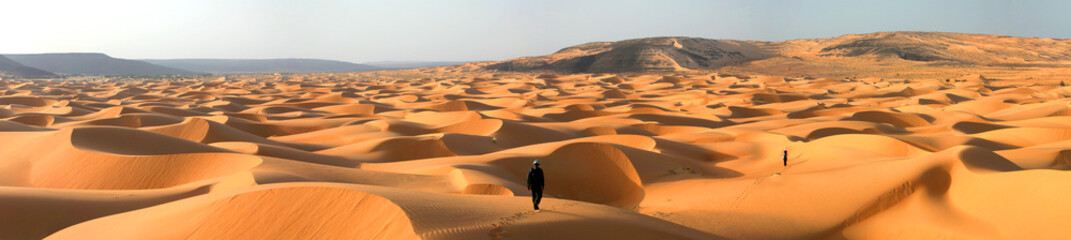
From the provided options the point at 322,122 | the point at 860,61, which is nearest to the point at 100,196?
the point at 322,122

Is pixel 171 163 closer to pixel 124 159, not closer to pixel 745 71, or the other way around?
pixel 124 159

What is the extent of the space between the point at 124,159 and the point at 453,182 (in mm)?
6686

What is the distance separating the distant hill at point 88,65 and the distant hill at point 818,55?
125m

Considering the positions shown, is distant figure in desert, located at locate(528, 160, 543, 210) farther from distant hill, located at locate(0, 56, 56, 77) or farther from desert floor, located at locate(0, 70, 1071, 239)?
distant hill, located at locate(0, 56, 56, 77)

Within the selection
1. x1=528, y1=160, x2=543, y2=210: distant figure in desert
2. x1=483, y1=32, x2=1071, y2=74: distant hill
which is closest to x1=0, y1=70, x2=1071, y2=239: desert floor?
x1=528, y1=160, x2=543, y2=210: distant figure in desert

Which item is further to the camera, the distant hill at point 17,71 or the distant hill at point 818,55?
the distant hill at point 17,71

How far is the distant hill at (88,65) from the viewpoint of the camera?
17038cm

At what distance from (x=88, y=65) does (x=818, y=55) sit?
181657 millimetres

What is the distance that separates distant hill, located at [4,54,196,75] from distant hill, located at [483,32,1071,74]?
125205 millimetres

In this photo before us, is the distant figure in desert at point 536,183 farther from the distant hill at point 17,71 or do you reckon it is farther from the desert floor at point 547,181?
the distant hill at point 17,71

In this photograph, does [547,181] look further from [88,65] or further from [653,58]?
[88,65]

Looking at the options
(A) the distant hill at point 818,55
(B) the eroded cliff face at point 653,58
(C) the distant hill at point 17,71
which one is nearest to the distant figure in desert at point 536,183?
(A) the distant hill at point 818,55

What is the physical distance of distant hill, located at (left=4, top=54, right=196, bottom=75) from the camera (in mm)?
170375

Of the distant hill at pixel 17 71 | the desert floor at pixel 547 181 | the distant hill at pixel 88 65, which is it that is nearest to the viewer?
the desert floor at pixel 547 181
